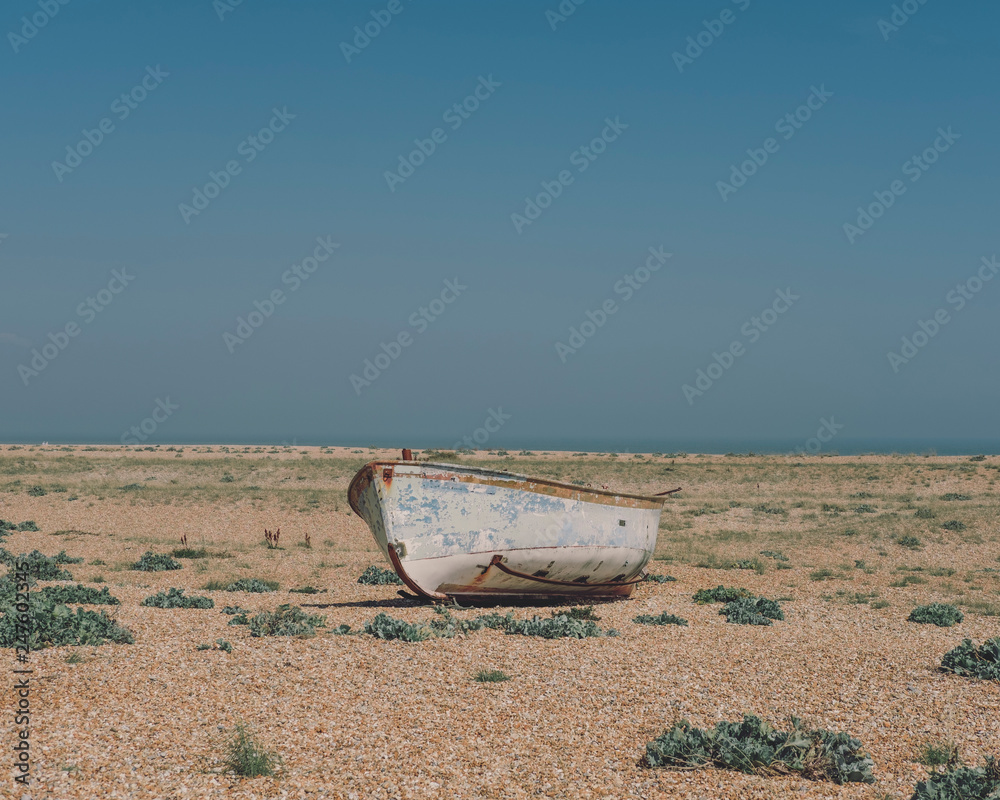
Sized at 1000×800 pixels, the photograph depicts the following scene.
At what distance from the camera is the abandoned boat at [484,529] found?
1393cm

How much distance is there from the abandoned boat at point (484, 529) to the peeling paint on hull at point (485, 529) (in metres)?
0.02

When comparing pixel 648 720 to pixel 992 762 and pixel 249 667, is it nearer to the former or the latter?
pixel 992 762

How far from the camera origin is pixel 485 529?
1426 cm

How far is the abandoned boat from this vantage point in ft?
45.7

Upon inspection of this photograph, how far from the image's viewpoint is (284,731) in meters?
7.89

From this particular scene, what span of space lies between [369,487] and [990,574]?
646 inches

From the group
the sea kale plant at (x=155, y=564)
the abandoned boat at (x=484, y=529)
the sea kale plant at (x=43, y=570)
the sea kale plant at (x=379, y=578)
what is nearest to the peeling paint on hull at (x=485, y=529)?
the abandoned boat at (x=484, y=529)

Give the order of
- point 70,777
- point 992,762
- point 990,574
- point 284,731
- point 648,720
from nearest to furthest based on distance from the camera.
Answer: point 70,777
point 992,762
point 284,731
point 648,720
point 990,574

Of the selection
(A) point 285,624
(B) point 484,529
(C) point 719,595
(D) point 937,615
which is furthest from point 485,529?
(D) point 937,615

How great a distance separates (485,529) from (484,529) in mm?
19

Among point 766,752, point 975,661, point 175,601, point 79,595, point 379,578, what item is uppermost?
point 379,578

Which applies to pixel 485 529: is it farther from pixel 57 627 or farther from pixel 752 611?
pixel 57 627

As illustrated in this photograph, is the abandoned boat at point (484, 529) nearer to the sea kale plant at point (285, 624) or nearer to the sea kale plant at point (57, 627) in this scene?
the sea kale plant at point (285, 624)

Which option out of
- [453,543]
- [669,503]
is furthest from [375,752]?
[669,503]
